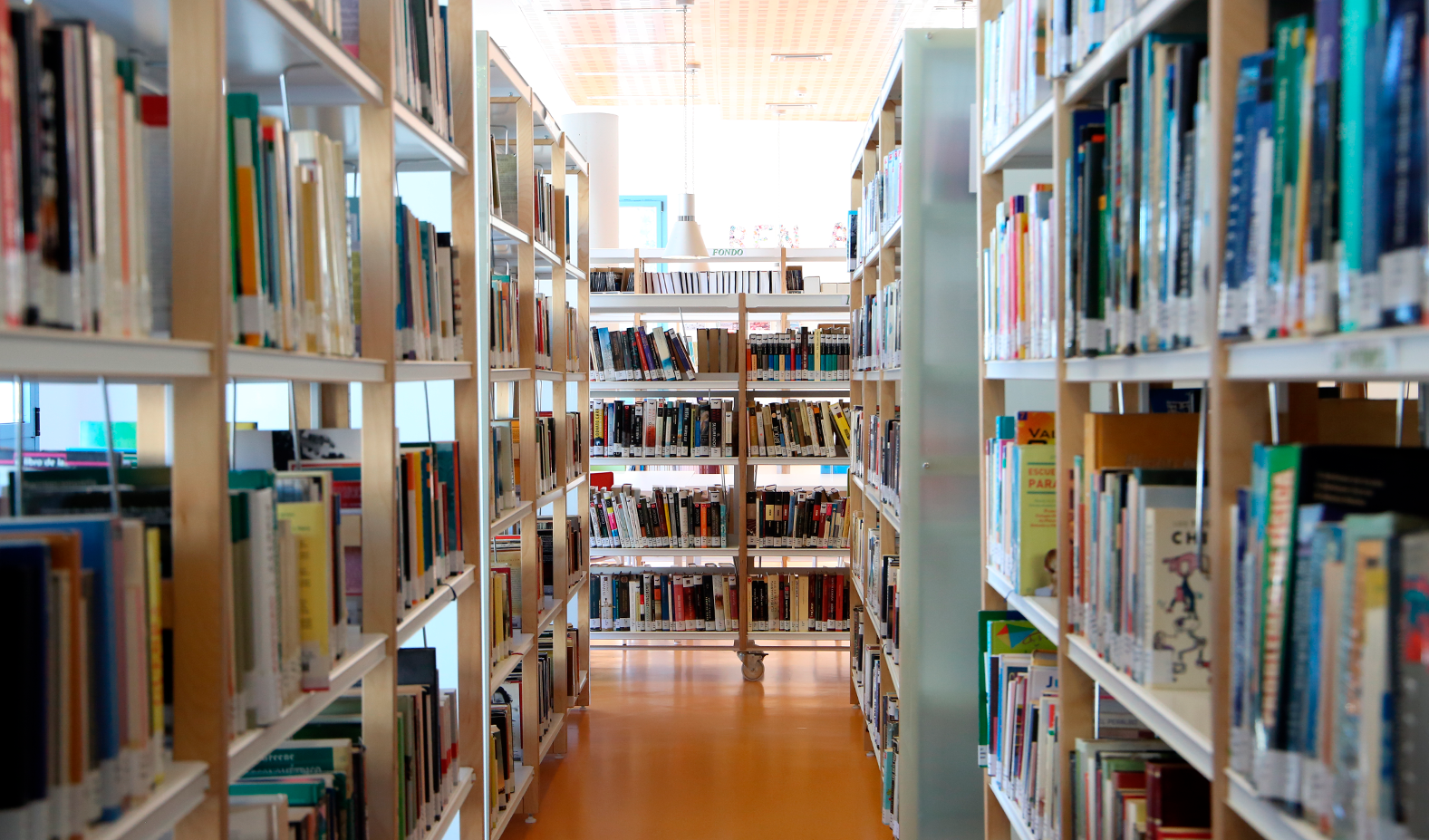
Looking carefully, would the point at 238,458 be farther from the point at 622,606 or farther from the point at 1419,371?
the point at 622,606

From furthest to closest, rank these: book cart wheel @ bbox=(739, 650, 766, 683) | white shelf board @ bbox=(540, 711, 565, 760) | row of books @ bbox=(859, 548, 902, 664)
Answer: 1. book cart wheel @ bbox=(739, 650, 766, 683)
2. white shelf board @ bbox=(540, 711, 565, 760)
3. row of books @ bbox=(859, 548, 902, 664)

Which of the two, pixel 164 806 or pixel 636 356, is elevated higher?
pixel 636 356

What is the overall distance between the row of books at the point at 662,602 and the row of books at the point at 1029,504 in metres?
3.13

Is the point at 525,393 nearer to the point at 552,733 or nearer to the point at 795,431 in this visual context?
the point at 552,733

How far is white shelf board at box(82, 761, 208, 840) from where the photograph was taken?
907 millimetres

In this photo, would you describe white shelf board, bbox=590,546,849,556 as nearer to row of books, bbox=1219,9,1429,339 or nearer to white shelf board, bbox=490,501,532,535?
white shelf board, bbox=490,501,532,535

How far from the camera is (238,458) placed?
1.71 metres

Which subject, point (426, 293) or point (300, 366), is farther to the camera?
point (426, 293)

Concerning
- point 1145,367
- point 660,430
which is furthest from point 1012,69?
point 660,430

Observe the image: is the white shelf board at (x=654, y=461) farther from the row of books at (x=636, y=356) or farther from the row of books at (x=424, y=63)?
the row of books at (x=424, y=63)

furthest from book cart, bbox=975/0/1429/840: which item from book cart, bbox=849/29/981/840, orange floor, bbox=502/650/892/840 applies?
orange floor, bbox=502/650/892/840

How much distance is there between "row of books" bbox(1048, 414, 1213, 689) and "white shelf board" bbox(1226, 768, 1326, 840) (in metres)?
0.23

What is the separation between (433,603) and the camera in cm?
196

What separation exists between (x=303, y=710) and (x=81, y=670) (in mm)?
489
